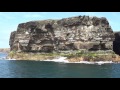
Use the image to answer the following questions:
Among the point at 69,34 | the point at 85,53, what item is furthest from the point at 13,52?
the point at 85,53

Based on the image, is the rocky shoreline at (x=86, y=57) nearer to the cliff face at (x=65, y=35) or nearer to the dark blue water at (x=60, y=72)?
the cliff face at (x=65, y=35)

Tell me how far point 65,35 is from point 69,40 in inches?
136

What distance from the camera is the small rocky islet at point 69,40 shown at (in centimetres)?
11938

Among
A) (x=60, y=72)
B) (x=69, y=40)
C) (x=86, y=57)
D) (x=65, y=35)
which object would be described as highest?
(x=65, y=35)

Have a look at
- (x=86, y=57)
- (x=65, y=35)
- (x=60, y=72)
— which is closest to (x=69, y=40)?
(x=65, y=35)

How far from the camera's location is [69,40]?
12731 centimetres

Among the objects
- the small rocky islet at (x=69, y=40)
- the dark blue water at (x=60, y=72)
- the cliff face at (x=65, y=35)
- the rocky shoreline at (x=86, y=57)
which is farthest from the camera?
the cliff face at (x=65, y=35)

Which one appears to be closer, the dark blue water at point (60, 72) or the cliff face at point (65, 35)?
the dark blue water at point (60, 72)

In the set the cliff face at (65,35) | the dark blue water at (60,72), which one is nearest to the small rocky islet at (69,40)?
the cliff face at (65,35)

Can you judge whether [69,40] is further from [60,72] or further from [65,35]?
[60,72]

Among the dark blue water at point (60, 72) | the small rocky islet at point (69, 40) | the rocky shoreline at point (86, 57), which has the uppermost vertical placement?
the small rocky islet at point (69, 40)
